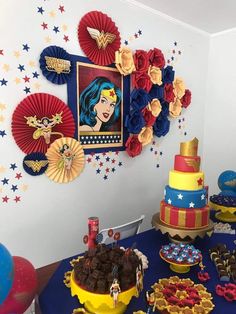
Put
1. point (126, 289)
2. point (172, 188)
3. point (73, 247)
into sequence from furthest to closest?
point (73, 247) < point (172, 188) < point (126, 289)

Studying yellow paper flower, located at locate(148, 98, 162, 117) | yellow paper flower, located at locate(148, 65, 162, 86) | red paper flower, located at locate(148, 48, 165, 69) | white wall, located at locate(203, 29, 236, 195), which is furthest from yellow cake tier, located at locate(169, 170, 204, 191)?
white wall, located at locate(203, 29, 236, 195)

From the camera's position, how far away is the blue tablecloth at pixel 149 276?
0.72 metres

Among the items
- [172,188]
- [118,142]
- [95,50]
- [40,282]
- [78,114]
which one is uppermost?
[95,50]

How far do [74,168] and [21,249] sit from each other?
486 mm

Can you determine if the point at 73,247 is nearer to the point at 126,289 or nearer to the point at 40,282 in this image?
the point at 40,282

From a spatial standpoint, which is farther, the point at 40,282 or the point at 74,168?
the point at 74,168

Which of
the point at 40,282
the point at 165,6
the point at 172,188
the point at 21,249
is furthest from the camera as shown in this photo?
the point at 165,6

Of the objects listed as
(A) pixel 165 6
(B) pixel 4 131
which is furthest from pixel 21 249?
(A) pixel 165 6

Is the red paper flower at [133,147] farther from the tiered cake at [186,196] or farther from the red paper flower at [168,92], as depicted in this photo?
the tiered cake at [186,196]

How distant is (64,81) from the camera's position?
130 cm

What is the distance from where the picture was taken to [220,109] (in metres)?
2.02

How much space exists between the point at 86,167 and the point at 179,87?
887 mm

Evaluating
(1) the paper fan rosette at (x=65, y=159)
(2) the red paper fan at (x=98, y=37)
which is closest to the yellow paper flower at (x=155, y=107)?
(2) the red paper fan at (x=98, y=37)

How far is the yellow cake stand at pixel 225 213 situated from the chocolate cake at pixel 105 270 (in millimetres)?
826
